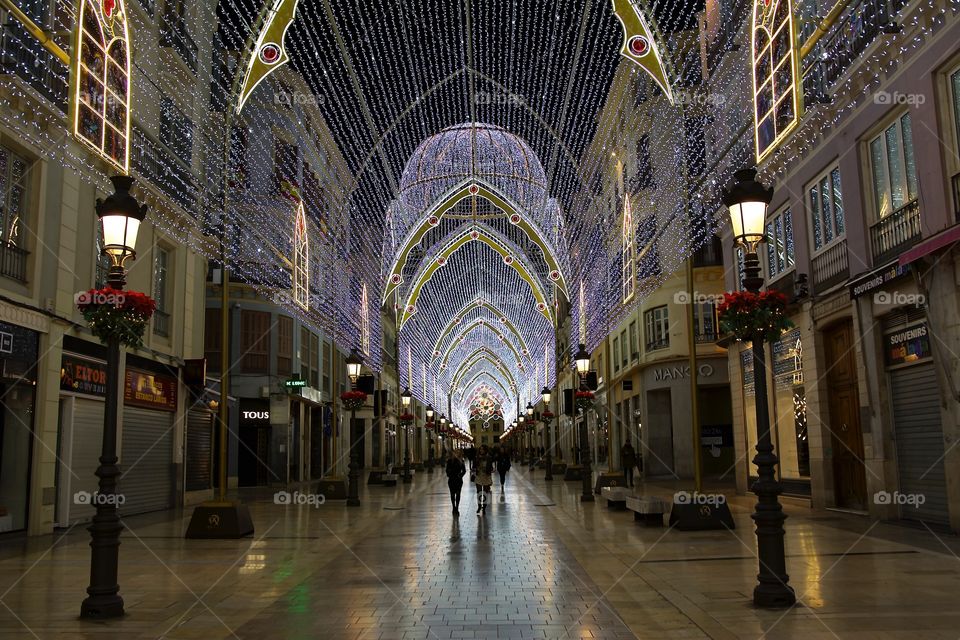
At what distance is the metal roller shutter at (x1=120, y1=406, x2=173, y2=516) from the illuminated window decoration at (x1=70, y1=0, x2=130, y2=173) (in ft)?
25.9

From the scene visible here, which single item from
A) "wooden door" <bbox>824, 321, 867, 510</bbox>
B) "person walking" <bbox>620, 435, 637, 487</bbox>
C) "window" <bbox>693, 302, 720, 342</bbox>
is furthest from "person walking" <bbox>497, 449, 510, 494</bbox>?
"wooden door" <bbox>824, 321, 867, 510</bbox>

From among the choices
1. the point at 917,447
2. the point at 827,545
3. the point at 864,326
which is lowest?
the point at 827,545

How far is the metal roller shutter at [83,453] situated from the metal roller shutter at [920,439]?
15.8 meters

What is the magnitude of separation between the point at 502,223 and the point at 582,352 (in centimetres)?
2318

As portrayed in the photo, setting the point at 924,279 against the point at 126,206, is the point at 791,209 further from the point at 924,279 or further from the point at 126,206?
the point at 126,206

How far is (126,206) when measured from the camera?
8539mm

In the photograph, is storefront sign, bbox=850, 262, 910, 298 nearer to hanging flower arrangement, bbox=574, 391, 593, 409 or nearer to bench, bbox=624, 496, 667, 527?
bench, bbox=624, 496, 667, 527

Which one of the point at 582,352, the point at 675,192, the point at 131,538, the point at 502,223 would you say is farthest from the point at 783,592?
the point at 502,223

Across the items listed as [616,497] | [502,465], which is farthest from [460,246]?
[616,497]

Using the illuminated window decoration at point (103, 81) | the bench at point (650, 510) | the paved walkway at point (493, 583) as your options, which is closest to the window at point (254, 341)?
the paved walkway at point (493, 583)

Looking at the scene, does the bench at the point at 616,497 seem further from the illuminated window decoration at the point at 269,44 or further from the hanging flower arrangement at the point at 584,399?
the illuminated window decoration at the point at 269,44

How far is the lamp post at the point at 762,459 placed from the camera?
7.82m

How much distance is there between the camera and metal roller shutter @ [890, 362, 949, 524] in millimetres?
13688

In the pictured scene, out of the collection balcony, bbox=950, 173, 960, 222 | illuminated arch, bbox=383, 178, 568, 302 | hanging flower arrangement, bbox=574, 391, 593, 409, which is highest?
illuminated arch, bbox=383, 178, 568, 302
